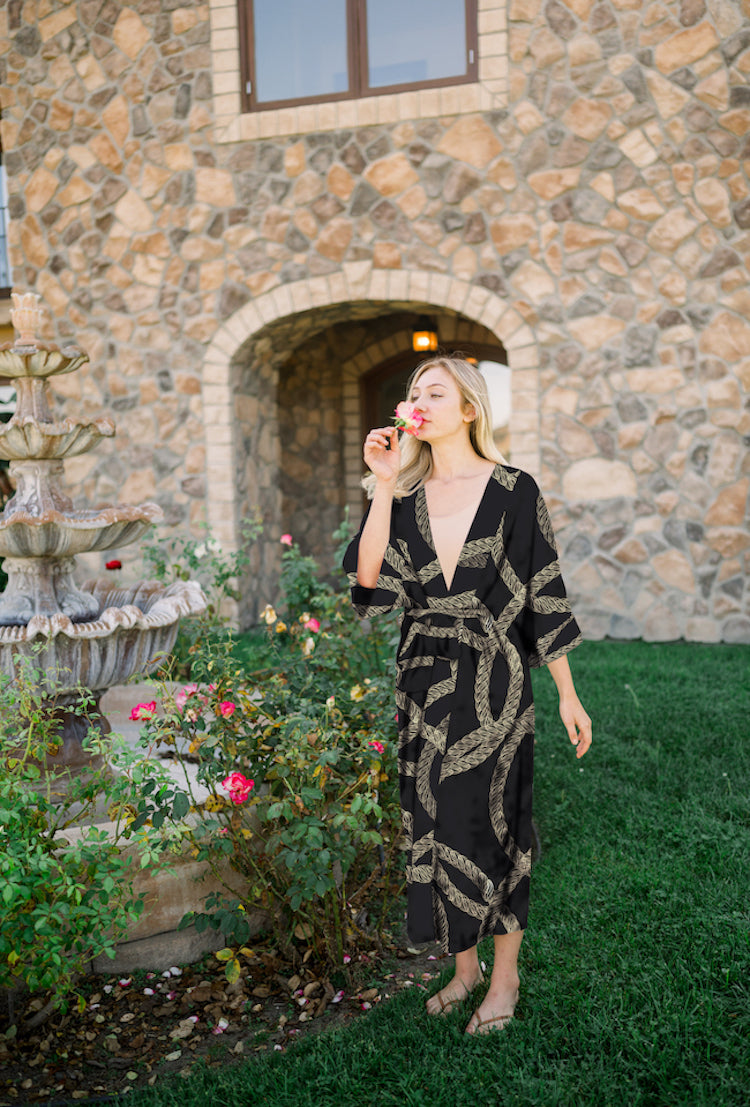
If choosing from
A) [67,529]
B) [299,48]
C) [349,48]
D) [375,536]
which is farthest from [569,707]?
[299,48]

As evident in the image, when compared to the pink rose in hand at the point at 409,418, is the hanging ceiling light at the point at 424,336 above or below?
above

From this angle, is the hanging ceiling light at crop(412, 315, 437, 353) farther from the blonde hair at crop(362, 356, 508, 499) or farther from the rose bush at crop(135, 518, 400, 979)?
the blonde hair at crop(362, 356, 508, 499)

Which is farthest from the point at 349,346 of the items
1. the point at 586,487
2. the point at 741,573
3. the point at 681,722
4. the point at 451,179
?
the point at 681,722

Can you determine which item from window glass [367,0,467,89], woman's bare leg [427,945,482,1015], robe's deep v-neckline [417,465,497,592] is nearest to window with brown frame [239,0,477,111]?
window glass [367,0,467,89]

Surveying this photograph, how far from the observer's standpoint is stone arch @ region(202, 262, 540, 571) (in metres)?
6.23

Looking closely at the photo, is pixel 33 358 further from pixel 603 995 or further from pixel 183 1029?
pixel 603 995

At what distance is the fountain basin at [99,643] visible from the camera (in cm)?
276

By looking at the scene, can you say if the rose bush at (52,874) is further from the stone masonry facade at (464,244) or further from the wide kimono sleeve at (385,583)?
Answer: the stone masonry facade at (464,244)

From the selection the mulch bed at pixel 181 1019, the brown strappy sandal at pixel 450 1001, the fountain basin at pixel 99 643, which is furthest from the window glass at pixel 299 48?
the brown strappy sandal at pixel 450 1001

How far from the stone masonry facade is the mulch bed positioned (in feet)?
14.1

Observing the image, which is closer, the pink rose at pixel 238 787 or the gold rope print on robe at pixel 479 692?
the gold rope print on robe at pixel 479 692

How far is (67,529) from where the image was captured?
2986 millimetres

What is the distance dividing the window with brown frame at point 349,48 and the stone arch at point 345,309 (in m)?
1.35

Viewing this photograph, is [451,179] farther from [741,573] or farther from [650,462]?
[741,573]
